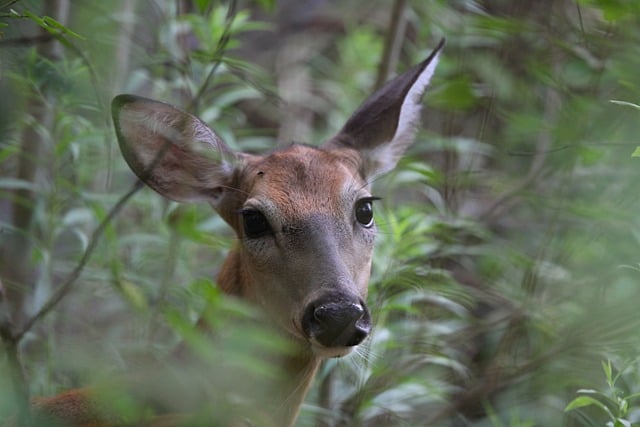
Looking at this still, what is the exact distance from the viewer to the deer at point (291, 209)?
3543mm

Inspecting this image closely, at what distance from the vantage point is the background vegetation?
4.12m

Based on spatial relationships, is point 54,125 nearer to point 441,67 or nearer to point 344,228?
point 344,228

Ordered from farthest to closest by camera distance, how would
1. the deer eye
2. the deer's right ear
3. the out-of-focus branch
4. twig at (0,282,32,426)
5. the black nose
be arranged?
the out-of-focus branch < the deer eye < the deer's right ear < the black nose < twig at (0,282,32,426)

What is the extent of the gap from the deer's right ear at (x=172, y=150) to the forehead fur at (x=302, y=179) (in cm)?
18

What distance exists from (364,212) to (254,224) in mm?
482

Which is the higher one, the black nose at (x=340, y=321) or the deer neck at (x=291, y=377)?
the black nose at (x=340, y=321)

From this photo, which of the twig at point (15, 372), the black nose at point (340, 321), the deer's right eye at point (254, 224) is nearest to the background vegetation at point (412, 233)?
the deer's right eye at point (254, 224)

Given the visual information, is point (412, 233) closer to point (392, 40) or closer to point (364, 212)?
point (364, 212)

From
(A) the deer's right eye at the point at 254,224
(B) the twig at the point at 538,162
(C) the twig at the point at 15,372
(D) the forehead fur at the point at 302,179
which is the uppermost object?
(C) the twig at the point at 15,372

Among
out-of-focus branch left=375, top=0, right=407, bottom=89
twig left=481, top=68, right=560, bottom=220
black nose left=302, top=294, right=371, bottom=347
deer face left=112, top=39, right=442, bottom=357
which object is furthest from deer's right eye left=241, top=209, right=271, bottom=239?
out-of-focus branch left=375, top=0, right=407, bottom=89

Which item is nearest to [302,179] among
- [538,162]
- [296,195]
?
[296,195]

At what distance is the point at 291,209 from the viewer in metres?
3.87

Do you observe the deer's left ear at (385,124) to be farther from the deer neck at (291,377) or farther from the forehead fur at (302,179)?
the deer neck at (291,377)

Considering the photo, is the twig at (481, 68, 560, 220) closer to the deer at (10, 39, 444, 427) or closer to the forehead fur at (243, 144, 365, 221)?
the deer at (10, 39, 444, 427)
